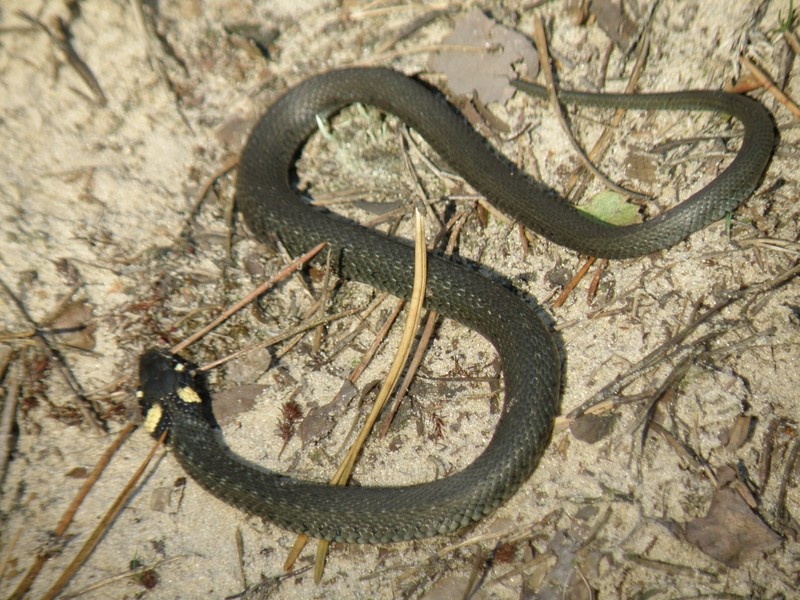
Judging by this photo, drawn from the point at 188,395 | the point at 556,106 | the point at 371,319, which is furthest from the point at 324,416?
the point at 556,106

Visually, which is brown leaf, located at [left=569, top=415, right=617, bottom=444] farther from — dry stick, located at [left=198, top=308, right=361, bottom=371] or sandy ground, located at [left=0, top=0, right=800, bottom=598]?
dry stick, located at [left=198, top=308, right=361, bottom=371]

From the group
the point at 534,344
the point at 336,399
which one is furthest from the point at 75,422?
the point at 534,344

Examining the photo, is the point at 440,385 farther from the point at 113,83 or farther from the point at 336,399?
the point at 113,83

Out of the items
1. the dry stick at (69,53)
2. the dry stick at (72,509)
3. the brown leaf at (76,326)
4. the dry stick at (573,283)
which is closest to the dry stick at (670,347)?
the dry stick at (573,283)

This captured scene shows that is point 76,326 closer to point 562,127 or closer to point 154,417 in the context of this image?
point 154,417

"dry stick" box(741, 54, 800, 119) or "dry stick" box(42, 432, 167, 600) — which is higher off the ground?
Answer: "dry stick" box(741, 54, 800, 119)

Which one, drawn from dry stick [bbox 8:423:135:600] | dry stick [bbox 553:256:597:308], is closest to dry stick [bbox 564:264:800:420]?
dry stick [bbox 553:256:597:308]
